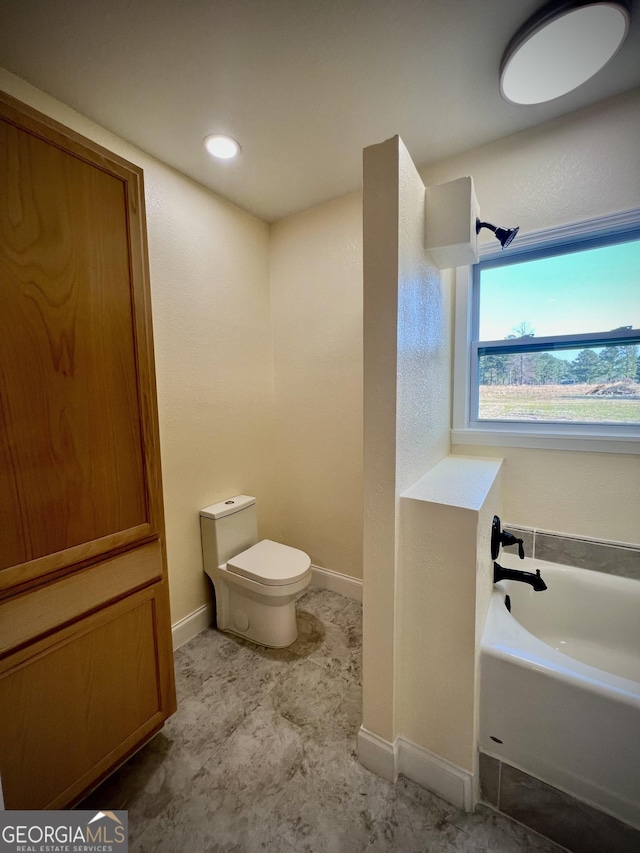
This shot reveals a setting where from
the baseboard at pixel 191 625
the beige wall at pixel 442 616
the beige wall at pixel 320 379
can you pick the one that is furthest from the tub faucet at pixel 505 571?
the baseboard at pixel 191 625

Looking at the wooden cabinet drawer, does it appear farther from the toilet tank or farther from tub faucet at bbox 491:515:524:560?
tub faucet at bbox 491:515:524:560

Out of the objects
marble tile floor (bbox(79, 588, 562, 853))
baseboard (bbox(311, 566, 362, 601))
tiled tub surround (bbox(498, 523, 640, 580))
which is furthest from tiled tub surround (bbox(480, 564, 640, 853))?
baseboard (bbox(311, 566, 362, 601))

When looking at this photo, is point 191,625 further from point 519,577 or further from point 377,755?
point 519,577

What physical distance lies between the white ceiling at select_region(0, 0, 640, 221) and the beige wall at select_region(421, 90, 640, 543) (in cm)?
9

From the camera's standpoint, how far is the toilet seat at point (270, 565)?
1.73 metres

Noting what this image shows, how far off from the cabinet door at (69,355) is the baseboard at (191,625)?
101 cm

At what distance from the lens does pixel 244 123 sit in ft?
4.95

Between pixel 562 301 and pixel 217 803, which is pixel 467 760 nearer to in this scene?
pixel 217 803

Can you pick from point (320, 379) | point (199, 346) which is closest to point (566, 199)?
point (320, 379)

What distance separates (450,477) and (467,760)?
0.95 m

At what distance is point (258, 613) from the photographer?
185 cm

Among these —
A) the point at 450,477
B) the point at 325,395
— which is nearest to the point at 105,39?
the point at 325,395

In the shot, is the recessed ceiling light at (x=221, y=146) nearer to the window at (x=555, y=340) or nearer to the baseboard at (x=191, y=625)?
the window at (x=555, y=340)

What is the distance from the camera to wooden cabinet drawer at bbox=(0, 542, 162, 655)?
2.91 ft
